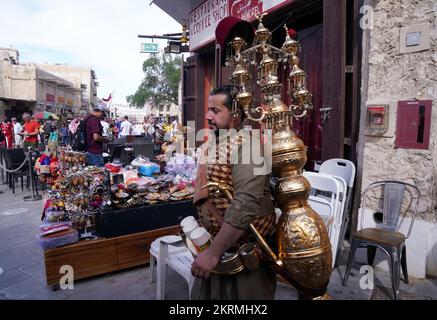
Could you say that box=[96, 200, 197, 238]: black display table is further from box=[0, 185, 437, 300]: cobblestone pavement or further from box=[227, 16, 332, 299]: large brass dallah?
box=[227, 16, 332, 299]: large brass dallah

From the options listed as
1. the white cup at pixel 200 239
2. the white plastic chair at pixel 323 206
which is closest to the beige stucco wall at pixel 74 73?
the white plastic chair at pixel 323 206

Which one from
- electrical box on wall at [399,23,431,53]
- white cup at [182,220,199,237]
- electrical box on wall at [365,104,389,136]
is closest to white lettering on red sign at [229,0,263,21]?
electrical box on wall at [399,23,431,53]

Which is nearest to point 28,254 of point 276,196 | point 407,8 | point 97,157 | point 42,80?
point 97,157

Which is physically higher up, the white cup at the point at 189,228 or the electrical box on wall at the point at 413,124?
the electrical box on wall at the point at 413,124

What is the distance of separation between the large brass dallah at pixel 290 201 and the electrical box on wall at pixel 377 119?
2.28m

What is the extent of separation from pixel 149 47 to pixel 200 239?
1192cm

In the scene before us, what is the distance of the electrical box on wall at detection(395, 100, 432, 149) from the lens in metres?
2.93

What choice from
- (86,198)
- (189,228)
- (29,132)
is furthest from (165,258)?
(29,132)

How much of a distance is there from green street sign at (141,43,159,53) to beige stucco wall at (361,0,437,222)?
1003cm

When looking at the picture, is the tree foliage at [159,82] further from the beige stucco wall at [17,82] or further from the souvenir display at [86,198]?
the souvenir display at [86,198]

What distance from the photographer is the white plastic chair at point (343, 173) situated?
3.18 m

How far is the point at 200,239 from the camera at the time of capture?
1404 mm
